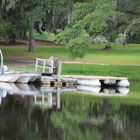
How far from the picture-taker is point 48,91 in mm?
33344

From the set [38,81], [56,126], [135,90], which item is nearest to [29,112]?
[56,126]

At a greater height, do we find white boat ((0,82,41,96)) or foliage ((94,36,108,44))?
foliage ((94,36,108,44))

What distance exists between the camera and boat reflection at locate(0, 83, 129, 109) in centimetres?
2867

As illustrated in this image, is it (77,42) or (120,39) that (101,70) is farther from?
(77,42)

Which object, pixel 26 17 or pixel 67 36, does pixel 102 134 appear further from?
pixel 26 17

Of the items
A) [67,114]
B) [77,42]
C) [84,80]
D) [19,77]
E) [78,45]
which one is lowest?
[84,80]

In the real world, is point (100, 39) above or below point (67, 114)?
above

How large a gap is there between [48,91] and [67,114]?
9.21 metres

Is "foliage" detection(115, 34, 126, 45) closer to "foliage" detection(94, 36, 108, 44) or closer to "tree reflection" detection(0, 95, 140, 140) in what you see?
"foliage" detection(94, 36, 108, 44)

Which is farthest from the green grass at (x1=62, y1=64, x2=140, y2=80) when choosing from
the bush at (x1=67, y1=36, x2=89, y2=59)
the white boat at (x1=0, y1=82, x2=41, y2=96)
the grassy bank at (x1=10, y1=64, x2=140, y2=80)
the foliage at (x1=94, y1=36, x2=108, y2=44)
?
the white boat at (x1=0, y1=82, x2=41, y2=96)

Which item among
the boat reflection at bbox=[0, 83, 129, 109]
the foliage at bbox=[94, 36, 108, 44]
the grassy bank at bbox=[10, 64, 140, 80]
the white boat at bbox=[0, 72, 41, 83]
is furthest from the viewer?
the foliage at bbox=[94, 36, 108, 44]

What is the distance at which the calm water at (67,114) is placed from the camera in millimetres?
19062

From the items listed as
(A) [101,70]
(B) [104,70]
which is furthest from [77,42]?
(B) [104,70]

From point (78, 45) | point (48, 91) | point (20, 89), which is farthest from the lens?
point (78, 45)
